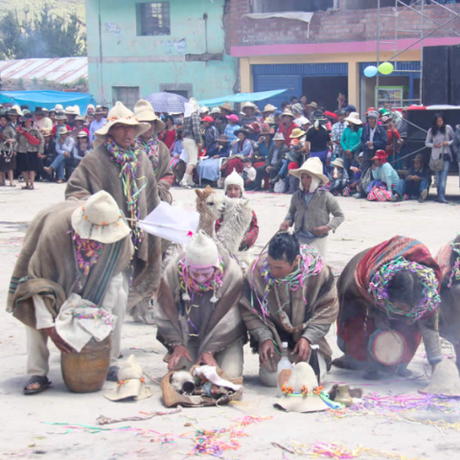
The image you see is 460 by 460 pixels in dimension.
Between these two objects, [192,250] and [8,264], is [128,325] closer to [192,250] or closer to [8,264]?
[192,250]

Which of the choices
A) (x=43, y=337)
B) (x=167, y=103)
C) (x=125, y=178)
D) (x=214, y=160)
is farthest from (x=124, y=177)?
(x=167, y=103)

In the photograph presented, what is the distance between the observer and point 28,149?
720 inches

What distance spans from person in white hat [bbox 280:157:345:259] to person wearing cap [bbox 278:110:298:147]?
8.69 m

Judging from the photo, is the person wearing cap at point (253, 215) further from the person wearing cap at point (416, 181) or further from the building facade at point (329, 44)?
the building facade at point (329, 44)

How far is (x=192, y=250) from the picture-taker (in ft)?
17.5

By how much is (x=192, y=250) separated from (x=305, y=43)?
19948mm

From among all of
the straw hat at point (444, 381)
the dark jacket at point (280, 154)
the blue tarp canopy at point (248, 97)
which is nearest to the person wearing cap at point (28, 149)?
the dark jacket at point (280, 154)

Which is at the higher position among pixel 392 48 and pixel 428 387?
pixel 392 48

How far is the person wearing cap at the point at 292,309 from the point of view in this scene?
5469mm

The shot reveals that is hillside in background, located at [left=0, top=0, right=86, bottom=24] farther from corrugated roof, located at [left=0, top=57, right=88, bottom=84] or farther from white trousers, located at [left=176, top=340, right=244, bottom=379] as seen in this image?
white trousers, located at [left=176, top=340, right=244, bottom=379]

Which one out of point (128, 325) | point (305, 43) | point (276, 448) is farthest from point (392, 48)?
point (276, 448)

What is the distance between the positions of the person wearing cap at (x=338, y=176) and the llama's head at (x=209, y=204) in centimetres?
909

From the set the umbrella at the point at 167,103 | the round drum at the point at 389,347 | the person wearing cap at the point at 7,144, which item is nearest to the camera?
the round drum at the point at 389,347

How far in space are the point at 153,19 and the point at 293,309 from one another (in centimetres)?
2456
